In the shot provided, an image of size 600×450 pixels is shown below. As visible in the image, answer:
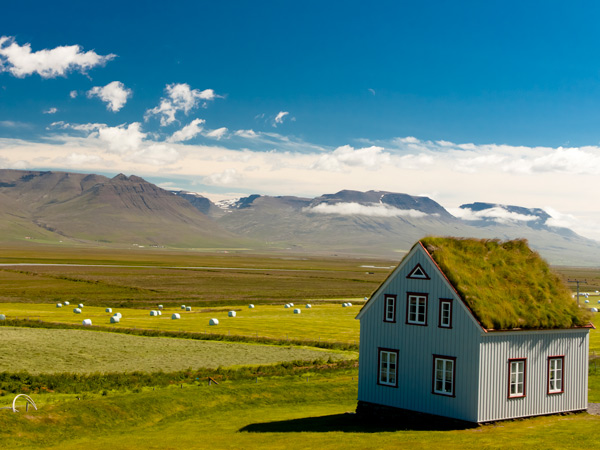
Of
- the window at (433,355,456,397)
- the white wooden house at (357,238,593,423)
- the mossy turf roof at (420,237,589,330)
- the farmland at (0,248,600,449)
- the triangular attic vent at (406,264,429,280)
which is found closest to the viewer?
the farmland at (0,248,600,449)

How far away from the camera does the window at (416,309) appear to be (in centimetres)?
3578

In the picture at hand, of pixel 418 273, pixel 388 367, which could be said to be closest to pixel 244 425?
pixel 388 367

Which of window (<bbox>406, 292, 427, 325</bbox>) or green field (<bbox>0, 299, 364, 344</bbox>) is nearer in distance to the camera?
window (<bbox>406, 292, 427, 325</bbox>)

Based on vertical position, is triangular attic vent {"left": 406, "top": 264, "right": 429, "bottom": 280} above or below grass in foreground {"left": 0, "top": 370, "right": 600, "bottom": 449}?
above

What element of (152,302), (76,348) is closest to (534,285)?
(76,348)

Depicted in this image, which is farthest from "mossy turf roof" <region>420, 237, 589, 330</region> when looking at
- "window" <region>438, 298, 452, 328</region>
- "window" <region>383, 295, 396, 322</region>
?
"window" <region>383, 295, 396, 322</region>

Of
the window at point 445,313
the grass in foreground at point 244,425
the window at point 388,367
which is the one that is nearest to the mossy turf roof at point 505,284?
the window at point 445,313

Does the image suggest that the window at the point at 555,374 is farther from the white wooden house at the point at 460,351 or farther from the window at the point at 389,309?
the window at the point at 389,309

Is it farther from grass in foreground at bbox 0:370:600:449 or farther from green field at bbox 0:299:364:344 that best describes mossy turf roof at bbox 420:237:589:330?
green field at bbox 0:299:364:344

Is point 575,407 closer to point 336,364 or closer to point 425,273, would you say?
point 425,273

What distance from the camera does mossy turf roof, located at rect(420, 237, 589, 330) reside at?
34.4m

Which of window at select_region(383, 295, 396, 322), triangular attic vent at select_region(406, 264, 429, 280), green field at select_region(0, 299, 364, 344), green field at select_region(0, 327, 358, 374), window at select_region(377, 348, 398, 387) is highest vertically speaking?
triangular attic vent at select_region(406, 264, 429, 280)

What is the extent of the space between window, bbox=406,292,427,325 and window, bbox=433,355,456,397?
7.28ft

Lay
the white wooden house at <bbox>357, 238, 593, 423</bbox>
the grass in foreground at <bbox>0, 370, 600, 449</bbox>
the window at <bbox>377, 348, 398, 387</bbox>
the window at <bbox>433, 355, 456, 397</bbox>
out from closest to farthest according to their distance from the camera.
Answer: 1. the grass in foreground at <bbox>0, 370, 600, 449</bbox>
2. the white wooden house at <bbox>357, 238, 593, 423</bbox>
3. the window at <bbox>433, 355, 456, 397</bbox>
4. the window at <bbox>377, 348, 398, 387</bbox>
